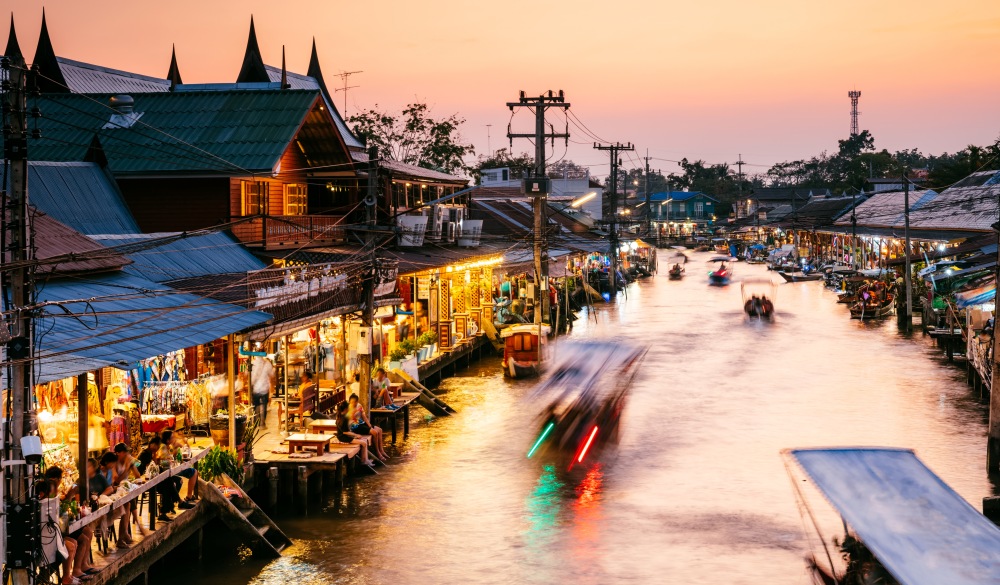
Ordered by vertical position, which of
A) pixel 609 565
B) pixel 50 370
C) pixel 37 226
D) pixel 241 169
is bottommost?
pixel 609 565

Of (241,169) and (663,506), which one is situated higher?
(241,169)

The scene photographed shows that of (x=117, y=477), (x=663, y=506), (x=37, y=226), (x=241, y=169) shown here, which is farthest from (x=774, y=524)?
(x=241, y=169)

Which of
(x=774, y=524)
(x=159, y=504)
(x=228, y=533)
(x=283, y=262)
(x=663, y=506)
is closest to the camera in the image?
(x=159, y=504)

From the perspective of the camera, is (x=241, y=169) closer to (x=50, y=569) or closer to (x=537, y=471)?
(x=537, y=471)

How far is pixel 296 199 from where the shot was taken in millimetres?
32969

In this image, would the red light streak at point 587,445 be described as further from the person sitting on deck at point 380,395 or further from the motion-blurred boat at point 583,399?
the person sitting on deck at point 380,395

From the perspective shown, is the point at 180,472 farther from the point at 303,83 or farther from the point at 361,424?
the point at 303,83

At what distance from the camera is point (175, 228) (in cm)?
2928

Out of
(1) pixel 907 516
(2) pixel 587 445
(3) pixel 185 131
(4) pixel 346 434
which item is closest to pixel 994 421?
(2) pixel 587 445

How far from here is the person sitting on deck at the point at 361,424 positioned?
23922 millimetres

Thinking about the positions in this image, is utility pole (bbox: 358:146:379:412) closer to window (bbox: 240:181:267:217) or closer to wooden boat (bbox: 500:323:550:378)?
window (bbox: 240:181:267:217)

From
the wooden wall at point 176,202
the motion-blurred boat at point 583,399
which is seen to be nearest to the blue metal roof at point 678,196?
the motion-blurred boat at point 583,399

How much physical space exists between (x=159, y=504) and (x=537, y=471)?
9882 mm

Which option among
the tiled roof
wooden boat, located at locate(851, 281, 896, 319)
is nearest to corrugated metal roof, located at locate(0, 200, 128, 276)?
the tiled roof
